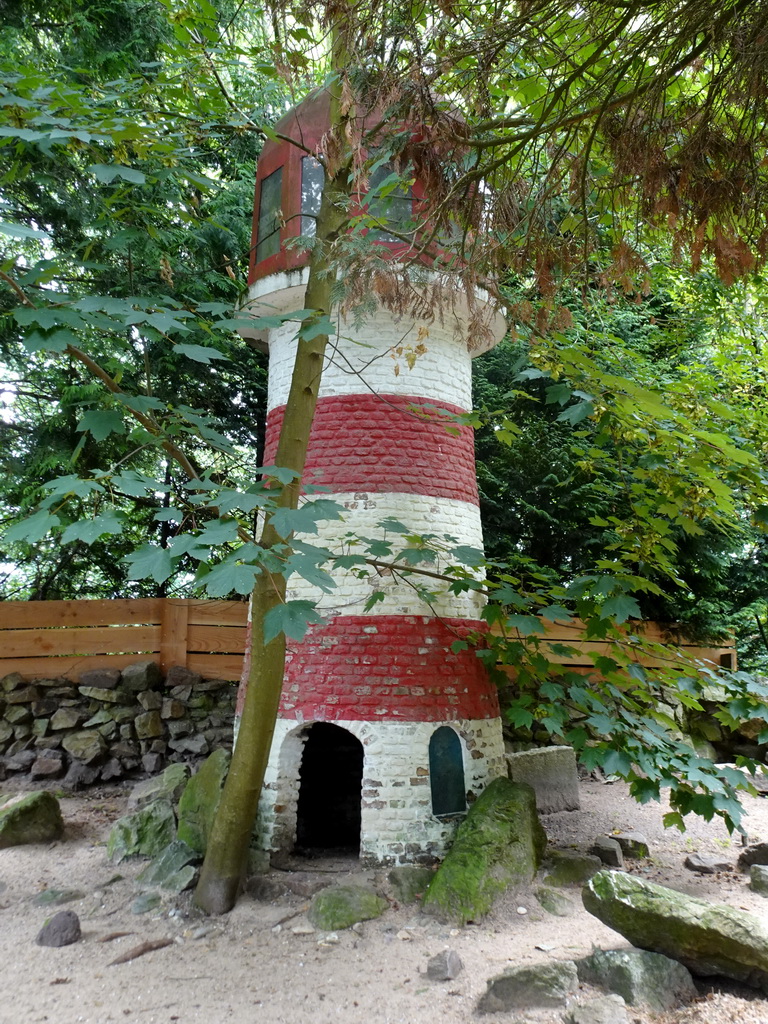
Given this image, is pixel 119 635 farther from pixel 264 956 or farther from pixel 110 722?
pixel 264 956

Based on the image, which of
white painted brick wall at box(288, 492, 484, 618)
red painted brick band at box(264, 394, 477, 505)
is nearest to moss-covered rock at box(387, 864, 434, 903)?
white painted brick wall at box(288, 492, 484, 618)

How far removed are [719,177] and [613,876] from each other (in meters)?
4.09

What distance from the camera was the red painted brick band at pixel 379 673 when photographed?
20.0ft

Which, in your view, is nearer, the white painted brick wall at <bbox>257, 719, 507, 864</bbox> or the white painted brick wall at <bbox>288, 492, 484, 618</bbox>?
the white painted brick wall at <bbox>257, 719, 507, 864</bbox>

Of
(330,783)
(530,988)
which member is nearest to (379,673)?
(530,988)

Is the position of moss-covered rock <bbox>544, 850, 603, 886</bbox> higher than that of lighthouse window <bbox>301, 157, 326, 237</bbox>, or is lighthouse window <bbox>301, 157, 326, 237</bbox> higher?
lighthouse window <bbox>301, 157, 326, 237</bbox>

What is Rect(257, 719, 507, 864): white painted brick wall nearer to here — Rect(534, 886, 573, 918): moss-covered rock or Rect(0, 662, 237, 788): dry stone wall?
Rect(534, 886, 573, 918): moss-covered rock

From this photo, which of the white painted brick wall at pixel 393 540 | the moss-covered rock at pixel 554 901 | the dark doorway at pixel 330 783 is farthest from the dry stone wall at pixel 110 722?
the moss-covered rock at pixel 554 901

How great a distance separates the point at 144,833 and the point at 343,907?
2073 mm

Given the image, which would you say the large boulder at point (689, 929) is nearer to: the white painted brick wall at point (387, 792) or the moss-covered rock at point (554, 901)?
→ the moss-covered rock at point (554, 901)

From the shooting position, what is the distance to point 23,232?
2725mm

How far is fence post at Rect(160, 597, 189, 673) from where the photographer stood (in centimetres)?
882

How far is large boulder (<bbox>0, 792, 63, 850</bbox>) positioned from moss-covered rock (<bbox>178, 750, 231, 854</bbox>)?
4.27 ft

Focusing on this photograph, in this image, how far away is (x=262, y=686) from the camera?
5.04 meters
